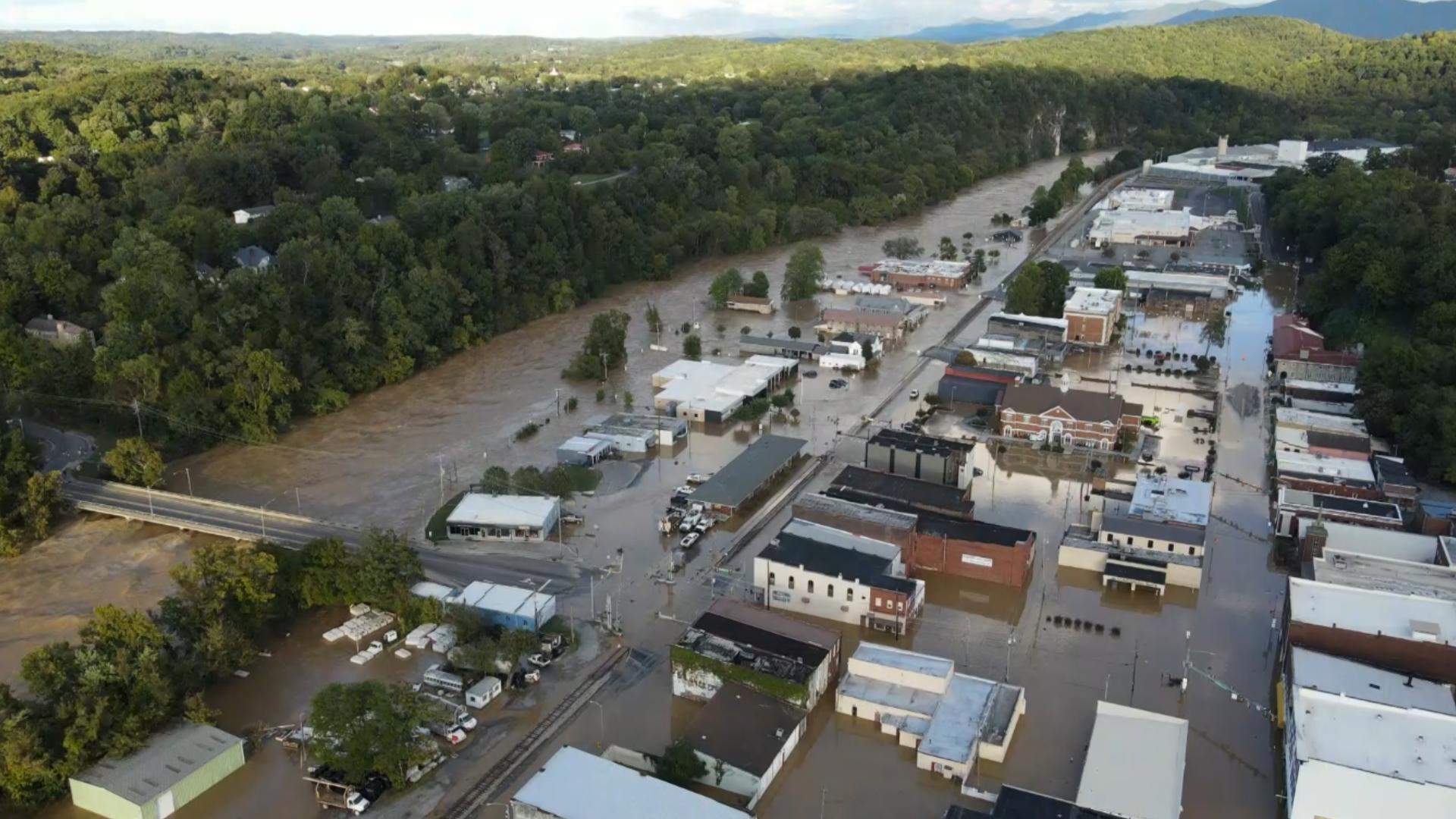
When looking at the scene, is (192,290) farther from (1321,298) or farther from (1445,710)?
(1321,298)

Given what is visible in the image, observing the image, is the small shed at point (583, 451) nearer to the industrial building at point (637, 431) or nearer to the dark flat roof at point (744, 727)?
the industrial building at point (637, 431)

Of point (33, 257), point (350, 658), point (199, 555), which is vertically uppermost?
point (33, 257)

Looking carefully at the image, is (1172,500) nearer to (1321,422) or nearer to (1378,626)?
(1378,626)

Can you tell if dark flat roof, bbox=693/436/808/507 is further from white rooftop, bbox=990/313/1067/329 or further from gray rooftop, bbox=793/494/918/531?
white rooftop, bbox=990/313/1067/329

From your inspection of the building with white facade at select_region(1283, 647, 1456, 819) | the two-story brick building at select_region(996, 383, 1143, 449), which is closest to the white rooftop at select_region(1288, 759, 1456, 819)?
the building with white facade at select_region(1283, 647, 1456, 819)

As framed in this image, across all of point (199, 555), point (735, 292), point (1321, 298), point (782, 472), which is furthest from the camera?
point (735, 292)

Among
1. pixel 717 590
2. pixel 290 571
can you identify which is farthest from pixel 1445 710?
pixel 290 571

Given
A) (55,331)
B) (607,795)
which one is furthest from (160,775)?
(55,331)

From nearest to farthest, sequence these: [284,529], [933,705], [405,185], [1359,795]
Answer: [1359,795] < [933,705] < [284,529] < [405,185]
